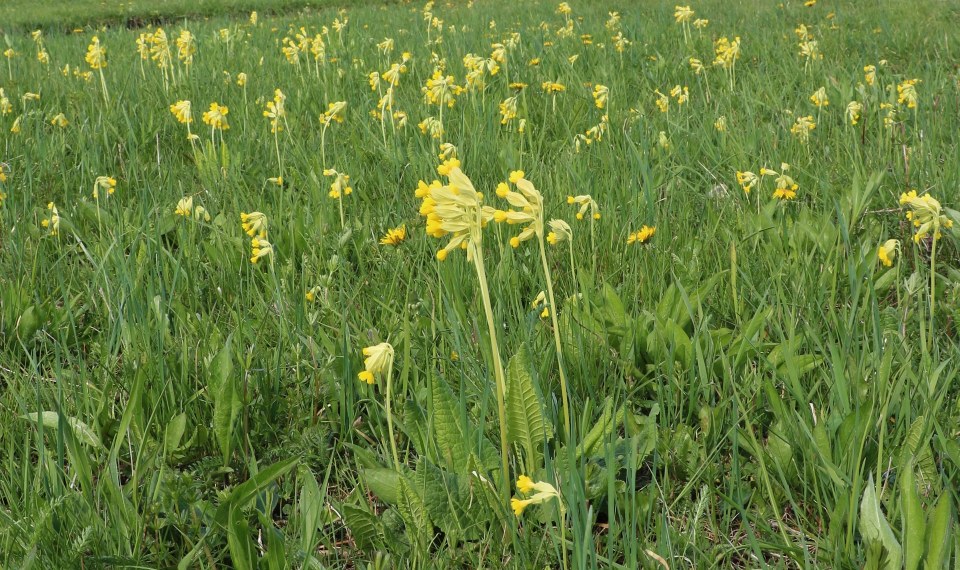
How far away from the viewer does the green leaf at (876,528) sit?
1220mm

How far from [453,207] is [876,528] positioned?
2.70 ft

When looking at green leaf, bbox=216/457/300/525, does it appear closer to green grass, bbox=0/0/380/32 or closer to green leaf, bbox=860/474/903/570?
green leaf, bbox=860/474/903/570

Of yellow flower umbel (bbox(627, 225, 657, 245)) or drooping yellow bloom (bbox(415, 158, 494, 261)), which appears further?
yellow flower umbel (bbox(627, 225, 657, 245))

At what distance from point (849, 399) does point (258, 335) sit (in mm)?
1296

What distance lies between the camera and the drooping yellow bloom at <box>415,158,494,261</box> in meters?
1.23

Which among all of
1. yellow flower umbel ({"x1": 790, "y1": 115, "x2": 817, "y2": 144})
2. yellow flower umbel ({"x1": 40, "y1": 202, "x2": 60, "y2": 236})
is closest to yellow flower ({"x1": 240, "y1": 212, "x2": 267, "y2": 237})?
yellow flower umbel ({"x1": 40, "y1": 202, "x2": 60, "y2": 236})

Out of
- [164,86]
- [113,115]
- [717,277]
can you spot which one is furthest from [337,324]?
[164,86]

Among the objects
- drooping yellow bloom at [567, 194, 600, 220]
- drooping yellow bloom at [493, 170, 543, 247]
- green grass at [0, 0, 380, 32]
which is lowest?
green grass at [0, 0, 380, 32]

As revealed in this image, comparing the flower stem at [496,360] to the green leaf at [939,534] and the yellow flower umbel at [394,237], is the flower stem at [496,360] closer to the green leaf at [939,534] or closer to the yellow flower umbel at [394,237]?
the green leaf at [939,534]

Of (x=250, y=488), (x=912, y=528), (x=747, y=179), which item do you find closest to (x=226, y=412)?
(x=250, y=488)

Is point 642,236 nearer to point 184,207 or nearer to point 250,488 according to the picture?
point 250,488

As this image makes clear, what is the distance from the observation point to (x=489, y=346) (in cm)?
180

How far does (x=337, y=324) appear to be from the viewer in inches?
81.1

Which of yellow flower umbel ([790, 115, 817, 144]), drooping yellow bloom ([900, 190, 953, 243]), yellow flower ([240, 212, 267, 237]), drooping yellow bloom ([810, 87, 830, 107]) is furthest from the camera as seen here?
drooping yellow bloom ([810, 87, 830, 107])
